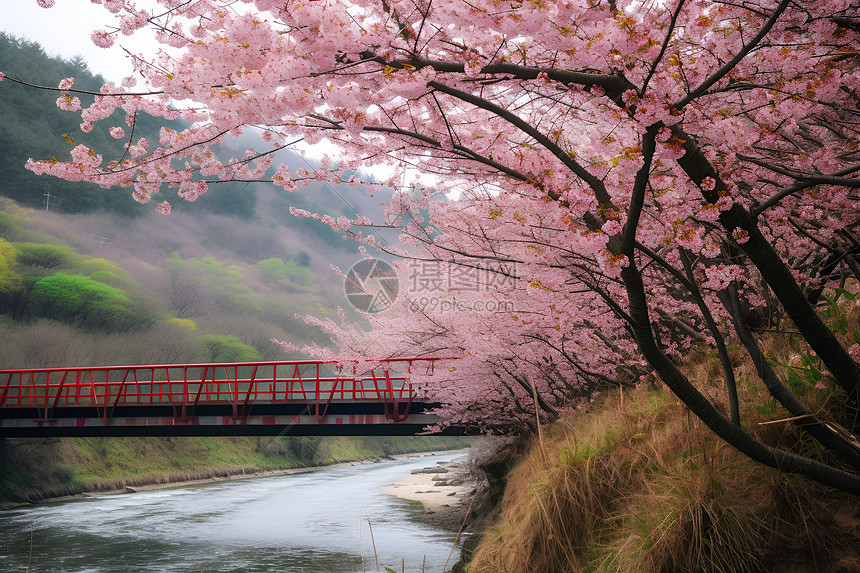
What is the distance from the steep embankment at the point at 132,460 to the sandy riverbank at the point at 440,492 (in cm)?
703

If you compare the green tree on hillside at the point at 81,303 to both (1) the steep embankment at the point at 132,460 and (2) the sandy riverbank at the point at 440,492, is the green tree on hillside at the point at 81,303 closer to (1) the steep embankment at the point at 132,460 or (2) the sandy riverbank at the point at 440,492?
(1) the steep embankment at the point at 132,460

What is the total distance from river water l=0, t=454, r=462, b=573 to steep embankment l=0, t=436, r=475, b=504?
1.40 metres

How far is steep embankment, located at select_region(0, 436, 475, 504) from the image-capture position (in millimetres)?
20812

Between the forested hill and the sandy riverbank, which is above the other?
the forested hill

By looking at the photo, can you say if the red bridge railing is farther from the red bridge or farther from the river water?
the river water

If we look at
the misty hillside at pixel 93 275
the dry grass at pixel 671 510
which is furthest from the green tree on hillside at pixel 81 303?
the dry grass at pixel 671 510

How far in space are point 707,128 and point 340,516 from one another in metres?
17.1

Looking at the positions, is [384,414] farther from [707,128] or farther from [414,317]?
[707,128]

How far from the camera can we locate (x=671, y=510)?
3604 millimetres

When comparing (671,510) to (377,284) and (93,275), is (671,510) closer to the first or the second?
(377,284)

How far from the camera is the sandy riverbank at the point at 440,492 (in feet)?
56.6

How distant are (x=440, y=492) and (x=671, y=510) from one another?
843 inches

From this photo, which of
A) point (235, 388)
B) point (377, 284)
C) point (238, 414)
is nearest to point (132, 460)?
point (238, 414)

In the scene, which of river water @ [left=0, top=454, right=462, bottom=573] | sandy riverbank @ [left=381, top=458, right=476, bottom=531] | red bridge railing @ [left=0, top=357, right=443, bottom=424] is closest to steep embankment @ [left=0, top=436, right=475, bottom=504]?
river water @ [left=0, top=454, right=462, bottom=573]
